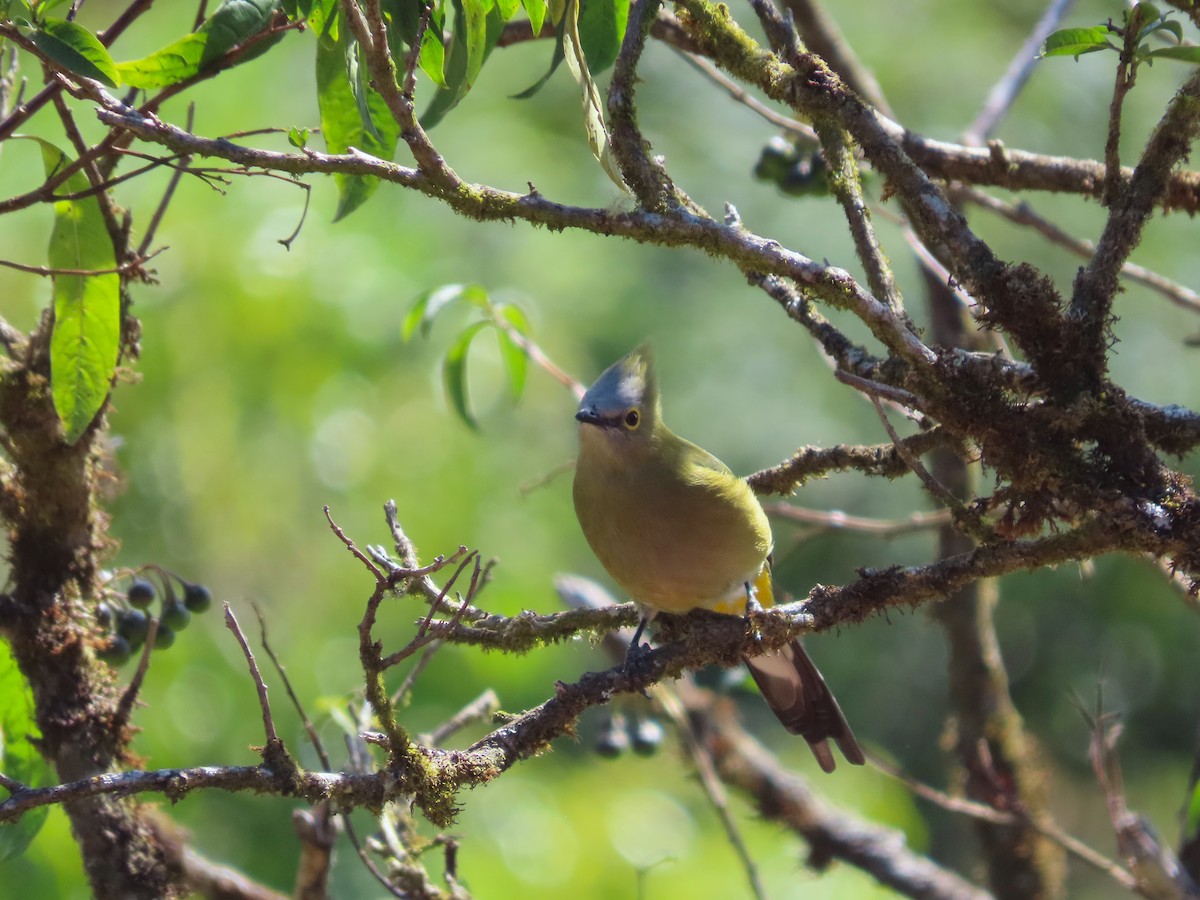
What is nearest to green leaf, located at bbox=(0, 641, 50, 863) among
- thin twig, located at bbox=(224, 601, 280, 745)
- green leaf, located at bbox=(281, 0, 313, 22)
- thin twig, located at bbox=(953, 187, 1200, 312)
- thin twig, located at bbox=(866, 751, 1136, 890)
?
thin twig, located at bbox=(224, 601, 280, 745)

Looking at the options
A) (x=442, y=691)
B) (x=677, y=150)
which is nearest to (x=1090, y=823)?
(x=442, y=691)

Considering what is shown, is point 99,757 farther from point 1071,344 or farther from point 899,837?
point 899,837

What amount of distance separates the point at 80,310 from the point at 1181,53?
2375 millimetres

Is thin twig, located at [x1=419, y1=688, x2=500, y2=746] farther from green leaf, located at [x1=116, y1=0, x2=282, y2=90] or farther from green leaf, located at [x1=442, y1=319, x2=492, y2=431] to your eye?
green leaf, located at [x1=116, y1=0, x2=282, y2=90]

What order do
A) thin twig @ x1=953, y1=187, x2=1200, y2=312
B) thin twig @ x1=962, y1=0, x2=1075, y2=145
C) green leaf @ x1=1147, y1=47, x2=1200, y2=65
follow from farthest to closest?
thin twig @ x1=962, y1=0, x2=1075, y2=145 < thin twig @ x1=953, y1=187, x2=1200, y2=312 < green leaf @ x1=1147, y1=47, x2=1200, y2=65

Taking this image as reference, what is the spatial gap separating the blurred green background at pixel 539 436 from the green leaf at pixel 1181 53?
362 centimetres

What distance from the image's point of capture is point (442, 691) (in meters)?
6.96

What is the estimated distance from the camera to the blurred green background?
21.5 ft

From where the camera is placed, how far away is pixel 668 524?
3.73 m

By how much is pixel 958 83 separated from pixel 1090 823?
576 cm

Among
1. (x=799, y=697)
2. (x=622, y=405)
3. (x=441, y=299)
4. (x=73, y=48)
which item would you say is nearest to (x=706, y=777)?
(x=799, y=697)

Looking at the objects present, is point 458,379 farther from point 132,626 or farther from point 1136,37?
point 1136,37

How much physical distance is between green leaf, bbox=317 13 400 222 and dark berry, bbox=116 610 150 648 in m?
1.30

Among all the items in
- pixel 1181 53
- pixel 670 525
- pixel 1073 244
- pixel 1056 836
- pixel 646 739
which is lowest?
pixel 1056 836
